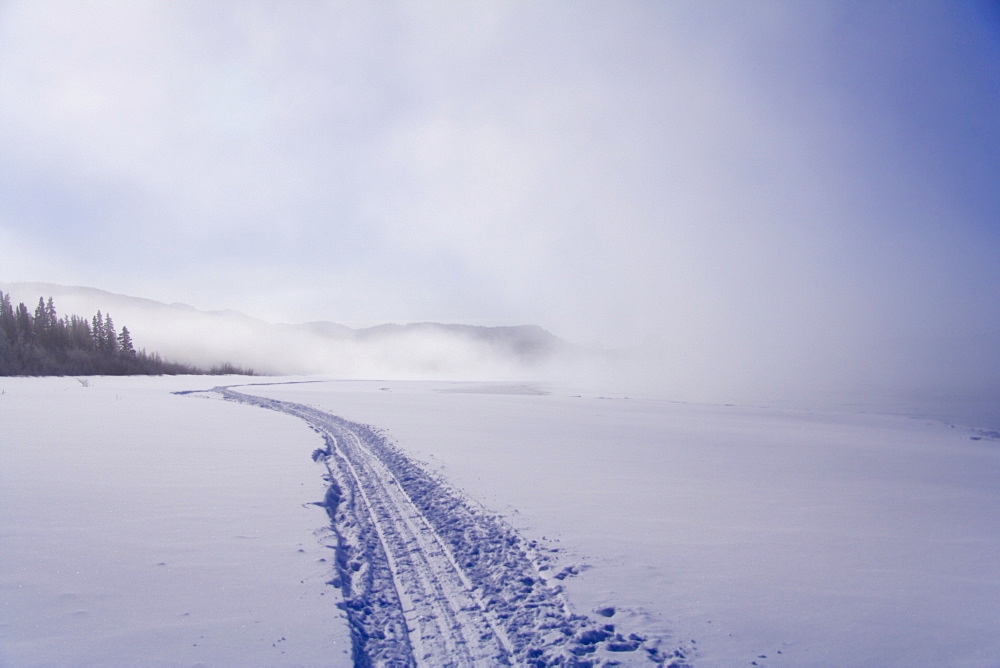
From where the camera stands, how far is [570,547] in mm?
7965

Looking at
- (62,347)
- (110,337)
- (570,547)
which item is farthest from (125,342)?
(570,547)

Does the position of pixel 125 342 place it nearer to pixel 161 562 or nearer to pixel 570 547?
pixel 161 562

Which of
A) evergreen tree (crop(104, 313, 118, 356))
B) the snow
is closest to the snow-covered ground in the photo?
the snow

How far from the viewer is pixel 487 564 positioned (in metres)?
7.27

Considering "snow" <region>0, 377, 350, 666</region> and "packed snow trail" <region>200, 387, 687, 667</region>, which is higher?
"snow" <region>0, 377, 350, 666</region>

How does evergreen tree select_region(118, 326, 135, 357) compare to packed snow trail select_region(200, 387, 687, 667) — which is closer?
packed snow trail select_region(200, 387, 687, 667)

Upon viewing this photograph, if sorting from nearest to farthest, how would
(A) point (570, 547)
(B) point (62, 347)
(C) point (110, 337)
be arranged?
1. (A) point (570, 547)
2. (B) point (62, 347)
3. (C) point (110, 337)

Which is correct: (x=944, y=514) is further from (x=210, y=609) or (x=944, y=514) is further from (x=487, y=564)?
(x=210, y=609)

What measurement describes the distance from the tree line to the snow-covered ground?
91.4 metres

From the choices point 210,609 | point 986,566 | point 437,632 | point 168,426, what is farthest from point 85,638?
point 168,426

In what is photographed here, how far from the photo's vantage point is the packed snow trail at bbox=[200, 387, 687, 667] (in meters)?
5.02

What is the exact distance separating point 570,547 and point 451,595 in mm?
2496

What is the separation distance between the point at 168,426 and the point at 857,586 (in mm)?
23659

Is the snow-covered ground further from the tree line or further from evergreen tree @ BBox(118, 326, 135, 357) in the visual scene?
evergreen tree @ BBox(118, 326, 135, 357)
